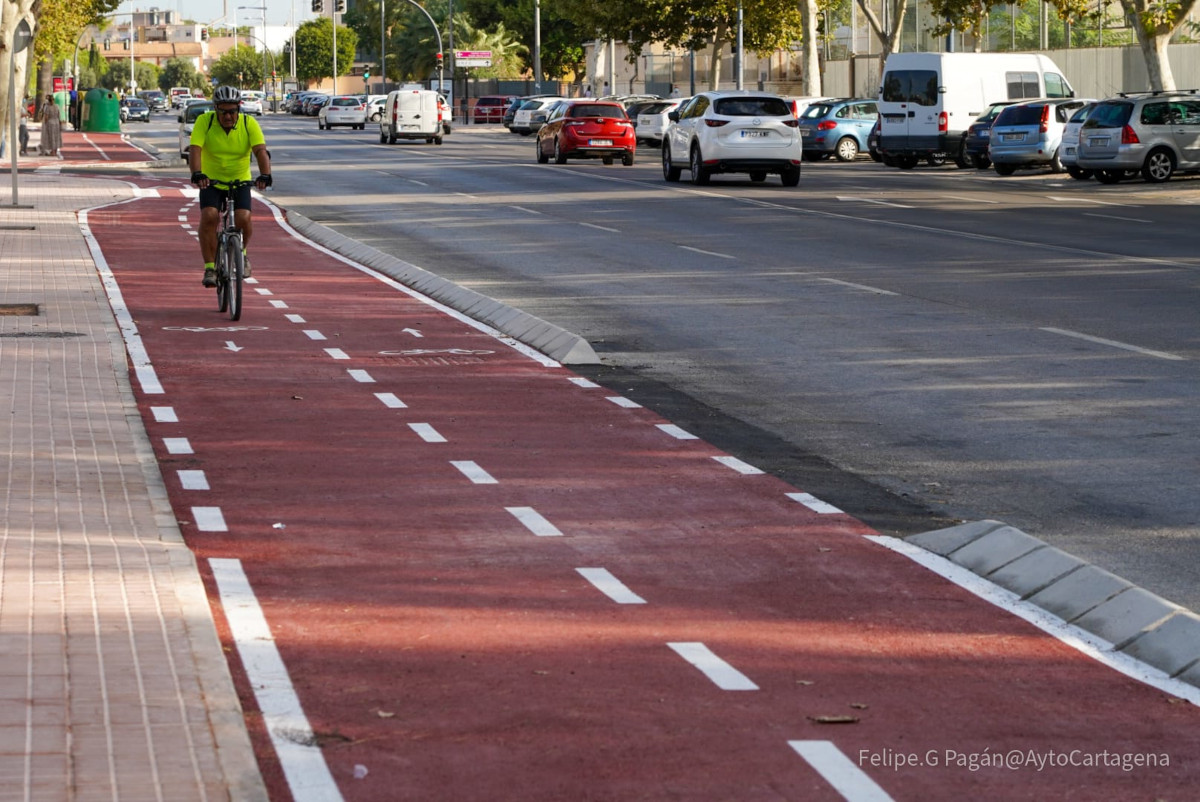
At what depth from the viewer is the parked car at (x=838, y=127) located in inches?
1887

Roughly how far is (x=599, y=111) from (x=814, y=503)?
122 feet

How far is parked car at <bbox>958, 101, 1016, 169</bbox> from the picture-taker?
40.5 metres

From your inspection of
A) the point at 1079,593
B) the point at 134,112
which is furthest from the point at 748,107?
the point at 134,112

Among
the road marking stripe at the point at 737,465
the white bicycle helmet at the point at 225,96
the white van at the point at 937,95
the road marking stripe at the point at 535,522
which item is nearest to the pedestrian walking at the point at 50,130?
the white van at the point at 937,95

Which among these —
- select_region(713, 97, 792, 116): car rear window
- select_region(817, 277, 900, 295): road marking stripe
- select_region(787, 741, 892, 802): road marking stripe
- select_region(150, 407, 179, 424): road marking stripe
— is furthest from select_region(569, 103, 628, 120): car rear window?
select_region(787, 741, 892, 802): road marking stripe

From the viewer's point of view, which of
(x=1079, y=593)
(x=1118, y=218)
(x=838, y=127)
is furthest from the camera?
(x=838, y=127)

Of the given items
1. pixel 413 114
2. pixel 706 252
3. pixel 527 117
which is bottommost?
pixel 706 252

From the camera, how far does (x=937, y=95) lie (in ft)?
136

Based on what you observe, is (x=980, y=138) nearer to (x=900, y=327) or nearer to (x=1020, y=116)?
(x=1020, y=116)

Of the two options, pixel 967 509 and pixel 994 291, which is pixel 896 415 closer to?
pixel 967 509

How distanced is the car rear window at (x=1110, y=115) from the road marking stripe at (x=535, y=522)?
2871cm

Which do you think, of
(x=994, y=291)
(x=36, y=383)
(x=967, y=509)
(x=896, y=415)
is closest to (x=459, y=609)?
(x=967, y=509)

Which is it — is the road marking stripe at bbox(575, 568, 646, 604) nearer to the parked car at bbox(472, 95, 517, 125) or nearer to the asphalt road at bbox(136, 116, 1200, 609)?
the asphalt road at bbox(136, 116, 1200, 609)

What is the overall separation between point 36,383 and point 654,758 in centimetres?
706
